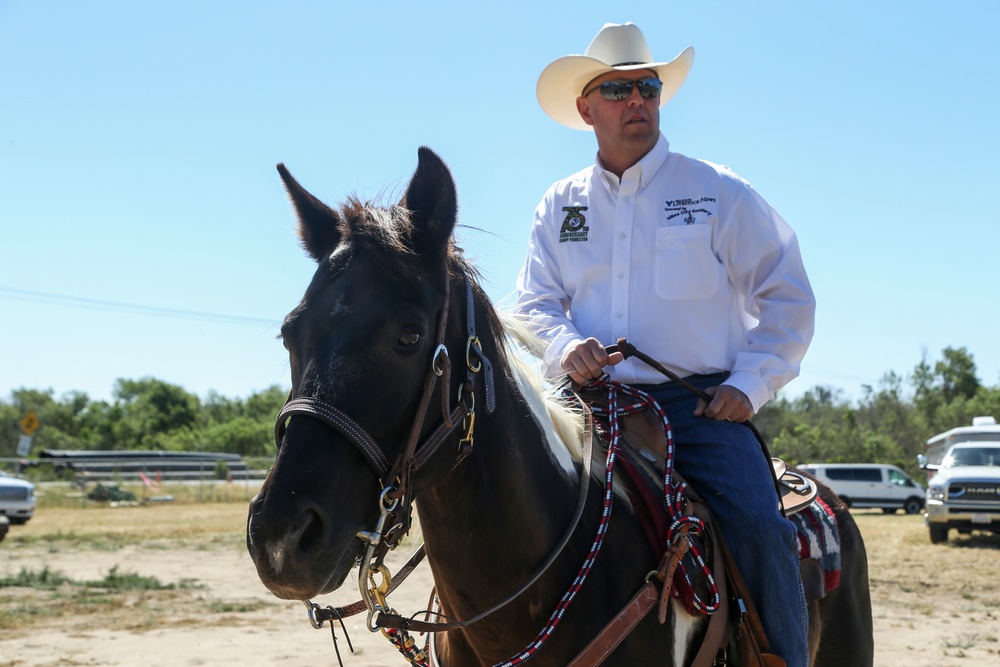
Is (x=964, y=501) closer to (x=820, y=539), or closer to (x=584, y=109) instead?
(x=820, y=539)

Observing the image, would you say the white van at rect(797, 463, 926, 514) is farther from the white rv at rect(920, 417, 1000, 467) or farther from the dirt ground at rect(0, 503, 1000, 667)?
the dirt ground at rect(0, 503, 1000, 667)

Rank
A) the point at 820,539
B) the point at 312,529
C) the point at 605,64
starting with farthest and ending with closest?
the point at 820,539 < the point at 605,64 < the point at 312,529

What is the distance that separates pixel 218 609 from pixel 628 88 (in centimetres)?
862

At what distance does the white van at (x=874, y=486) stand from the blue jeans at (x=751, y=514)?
30134 millimetres

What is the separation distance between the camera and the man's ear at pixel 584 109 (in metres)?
3.95

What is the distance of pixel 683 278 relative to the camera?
345 centimetres

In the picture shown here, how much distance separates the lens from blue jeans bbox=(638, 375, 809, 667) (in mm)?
2986

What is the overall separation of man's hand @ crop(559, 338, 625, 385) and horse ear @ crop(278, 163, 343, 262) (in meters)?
1.05

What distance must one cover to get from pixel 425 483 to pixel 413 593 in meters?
9.95

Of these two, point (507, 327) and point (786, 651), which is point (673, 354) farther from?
point (786, 651)

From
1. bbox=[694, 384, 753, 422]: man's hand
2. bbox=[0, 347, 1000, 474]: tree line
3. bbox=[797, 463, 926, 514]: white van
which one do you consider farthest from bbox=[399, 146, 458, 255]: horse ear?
bbox=[0, 347, 1000, 474]: tree line

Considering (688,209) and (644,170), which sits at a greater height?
(644,170)

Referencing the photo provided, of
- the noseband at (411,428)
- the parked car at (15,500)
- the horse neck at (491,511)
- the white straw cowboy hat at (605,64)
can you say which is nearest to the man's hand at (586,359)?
the horse neck at (491,511)

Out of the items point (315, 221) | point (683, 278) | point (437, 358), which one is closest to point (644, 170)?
point (683, 278)
